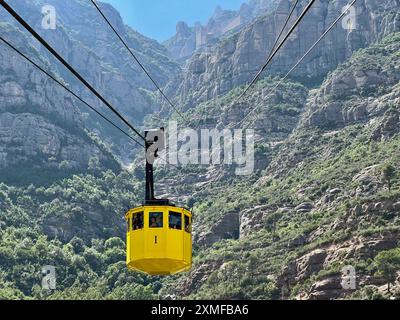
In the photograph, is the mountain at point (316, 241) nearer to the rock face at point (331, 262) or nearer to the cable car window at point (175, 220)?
the rock face at point (331, 262)

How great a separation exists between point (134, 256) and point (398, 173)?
13218 cm

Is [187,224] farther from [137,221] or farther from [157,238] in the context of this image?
[137,221]

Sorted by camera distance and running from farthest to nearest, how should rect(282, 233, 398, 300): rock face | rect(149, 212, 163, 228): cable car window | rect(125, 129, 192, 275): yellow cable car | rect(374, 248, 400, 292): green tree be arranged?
rect(282, 233, 398, 300): rock face → rect(374, 248, 400, 292): green tree → rect(149, 212, 163, 228): cable car window → rect(125, 129, 192, 275): yellow cable car

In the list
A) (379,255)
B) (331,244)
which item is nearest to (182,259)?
(379,255)

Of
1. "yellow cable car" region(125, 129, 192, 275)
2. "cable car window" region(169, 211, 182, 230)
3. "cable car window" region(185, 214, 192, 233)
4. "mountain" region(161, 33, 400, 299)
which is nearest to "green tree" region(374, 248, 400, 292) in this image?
"mountain" region(161, 33, 400, 299)

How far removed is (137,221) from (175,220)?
77.6 inches

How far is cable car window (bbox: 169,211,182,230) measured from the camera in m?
38.0

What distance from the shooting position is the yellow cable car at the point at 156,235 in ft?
123

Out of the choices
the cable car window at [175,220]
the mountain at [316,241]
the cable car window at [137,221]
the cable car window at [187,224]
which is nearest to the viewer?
the cable car window at [175,220]

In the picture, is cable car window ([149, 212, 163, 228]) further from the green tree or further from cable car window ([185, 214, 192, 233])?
the green tree

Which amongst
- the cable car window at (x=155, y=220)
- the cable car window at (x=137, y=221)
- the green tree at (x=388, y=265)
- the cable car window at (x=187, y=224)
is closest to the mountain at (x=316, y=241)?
the green tree at (x=388, y=265)

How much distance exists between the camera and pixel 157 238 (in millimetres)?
37531
